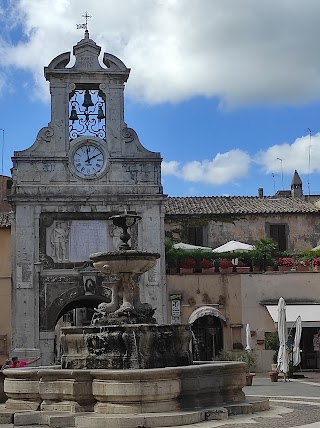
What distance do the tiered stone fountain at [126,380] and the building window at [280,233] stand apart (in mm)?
23449

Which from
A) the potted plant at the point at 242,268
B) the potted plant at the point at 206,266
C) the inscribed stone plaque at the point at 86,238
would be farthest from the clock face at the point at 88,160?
the potted plant at the point at 242,268

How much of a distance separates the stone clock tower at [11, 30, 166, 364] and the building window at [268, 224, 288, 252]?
32.3 ft

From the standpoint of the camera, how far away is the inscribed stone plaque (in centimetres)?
3059

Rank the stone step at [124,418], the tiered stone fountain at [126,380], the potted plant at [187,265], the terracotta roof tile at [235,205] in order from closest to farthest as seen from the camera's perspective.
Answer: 1. the stone step at [124,418]
2. the tiered stone fountain at [126,380]
3. the potted plant at [187,265]
4. the terracotta roof tile at [235,205]

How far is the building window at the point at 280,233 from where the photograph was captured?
39.1 m

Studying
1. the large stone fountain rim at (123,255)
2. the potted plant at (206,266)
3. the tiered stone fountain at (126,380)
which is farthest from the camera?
the potted plant at (206,266)

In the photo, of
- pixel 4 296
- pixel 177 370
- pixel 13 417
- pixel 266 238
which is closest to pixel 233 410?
pixel 177 370

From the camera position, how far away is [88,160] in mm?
31328

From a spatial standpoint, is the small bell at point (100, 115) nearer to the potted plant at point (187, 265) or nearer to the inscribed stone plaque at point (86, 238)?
the inscribed stone plaque at point (86, 238)

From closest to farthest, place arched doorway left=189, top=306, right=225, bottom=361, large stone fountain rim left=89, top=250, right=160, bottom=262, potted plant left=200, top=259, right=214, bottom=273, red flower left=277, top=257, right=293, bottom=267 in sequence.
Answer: large stone fountain rim left=89, top=250, right=160, bottom=262
potted plant left=200, top=259, right=214, bottom=273
arched doorway left=189, top=306, right=225, bottom=361
red flower left=277, top=257, right=293, bottom=267

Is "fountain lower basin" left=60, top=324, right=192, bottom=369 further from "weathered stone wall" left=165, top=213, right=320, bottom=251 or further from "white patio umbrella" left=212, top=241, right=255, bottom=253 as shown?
"weathered stone wall" left=165, top=213, right=320, bottom=251

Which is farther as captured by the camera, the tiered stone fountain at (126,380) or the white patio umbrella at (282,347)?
the white patio umbrella at (282,347)

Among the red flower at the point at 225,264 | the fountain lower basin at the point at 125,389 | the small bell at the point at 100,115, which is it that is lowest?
the fountain lower basin at the point at 125,389

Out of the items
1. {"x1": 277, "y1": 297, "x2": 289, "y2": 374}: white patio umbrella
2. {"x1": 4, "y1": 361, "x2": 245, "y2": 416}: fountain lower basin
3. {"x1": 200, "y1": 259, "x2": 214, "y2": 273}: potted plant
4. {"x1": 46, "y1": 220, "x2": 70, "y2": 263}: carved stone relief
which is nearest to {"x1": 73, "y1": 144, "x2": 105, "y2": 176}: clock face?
{"x1": 46, "y1": 220, "x2": 70, "y2": 263}: carved stone relief
